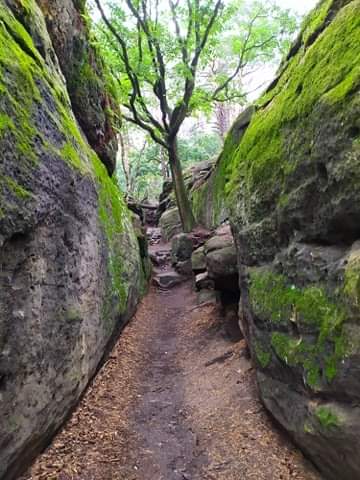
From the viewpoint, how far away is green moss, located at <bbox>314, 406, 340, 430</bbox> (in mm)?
3547

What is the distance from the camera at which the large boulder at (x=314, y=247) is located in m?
3.47

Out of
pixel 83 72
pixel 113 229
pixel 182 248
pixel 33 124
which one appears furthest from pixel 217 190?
pixel 33 124

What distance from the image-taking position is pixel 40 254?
4508 millimetres

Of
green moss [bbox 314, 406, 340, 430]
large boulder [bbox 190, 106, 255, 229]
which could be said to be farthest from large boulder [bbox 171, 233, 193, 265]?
green moss [bbox 314, 406, 340, 430]

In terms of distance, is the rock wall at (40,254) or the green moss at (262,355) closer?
the rock wall at (40,254)

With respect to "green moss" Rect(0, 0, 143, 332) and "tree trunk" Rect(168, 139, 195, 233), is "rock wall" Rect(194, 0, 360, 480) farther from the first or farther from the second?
"tree trunk" Rect(168, 139, 195, 233)

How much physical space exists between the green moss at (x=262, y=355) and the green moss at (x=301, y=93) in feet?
7.94

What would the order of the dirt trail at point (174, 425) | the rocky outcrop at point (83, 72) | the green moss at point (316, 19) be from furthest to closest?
the rocky outcrop at point (83, 72)
the green moss at point (316, 19)
the dirt trail at point (174, 425)

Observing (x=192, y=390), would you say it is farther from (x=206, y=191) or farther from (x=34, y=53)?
(x=206, y=191)

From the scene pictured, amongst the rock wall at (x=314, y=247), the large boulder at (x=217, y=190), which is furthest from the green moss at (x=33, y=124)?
the large boulder at (x=217, y=190)

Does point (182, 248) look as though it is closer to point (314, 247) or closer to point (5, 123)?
point (314, 247)

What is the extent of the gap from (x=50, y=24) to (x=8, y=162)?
5.51m

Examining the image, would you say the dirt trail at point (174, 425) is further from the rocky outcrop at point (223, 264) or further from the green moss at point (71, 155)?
the green moss at point (71, 155)

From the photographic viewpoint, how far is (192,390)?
22.0 feet
